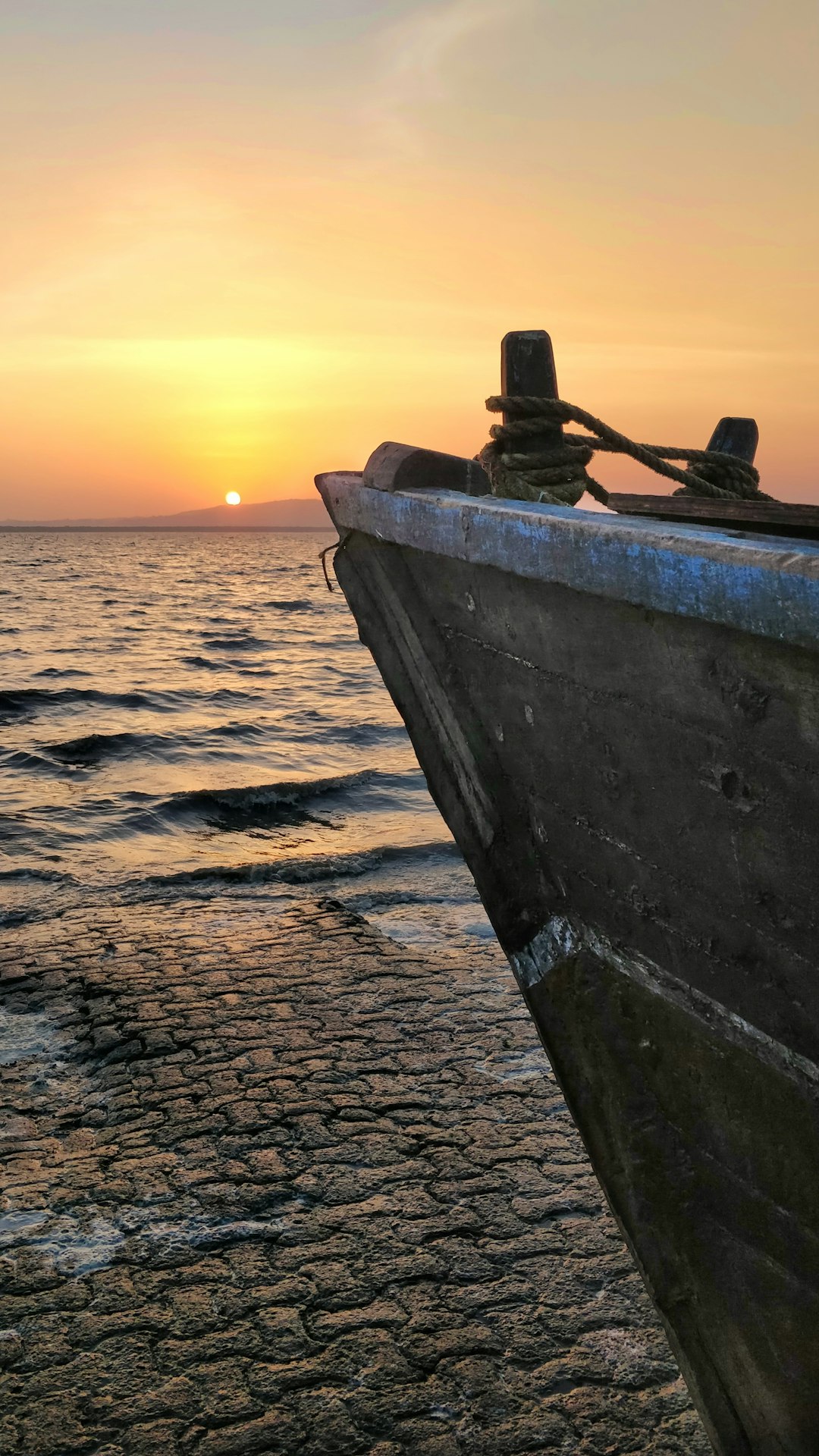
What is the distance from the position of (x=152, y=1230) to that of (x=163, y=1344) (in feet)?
1.89

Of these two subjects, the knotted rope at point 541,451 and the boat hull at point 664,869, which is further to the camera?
the knotted rope at point 541,451

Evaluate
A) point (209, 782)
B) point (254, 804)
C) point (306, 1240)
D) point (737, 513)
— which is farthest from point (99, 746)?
point (737, 513)

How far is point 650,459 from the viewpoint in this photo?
3.20 meters

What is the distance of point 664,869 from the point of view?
1.86m

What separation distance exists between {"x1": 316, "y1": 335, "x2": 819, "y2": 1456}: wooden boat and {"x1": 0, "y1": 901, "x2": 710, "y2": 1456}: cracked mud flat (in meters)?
0.94

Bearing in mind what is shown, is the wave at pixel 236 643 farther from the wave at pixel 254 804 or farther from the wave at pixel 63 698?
the wave at pixel 254 804

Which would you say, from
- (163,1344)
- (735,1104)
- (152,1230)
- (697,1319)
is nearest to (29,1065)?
(152,1230)

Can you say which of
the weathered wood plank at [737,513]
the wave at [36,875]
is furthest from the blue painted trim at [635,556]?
the wave at [36,875]

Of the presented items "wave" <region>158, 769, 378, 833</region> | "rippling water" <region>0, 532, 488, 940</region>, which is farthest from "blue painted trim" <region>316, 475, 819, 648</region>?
"wave" <region>158, 769, 378, 833</region>

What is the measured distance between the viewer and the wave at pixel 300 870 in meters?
8.55

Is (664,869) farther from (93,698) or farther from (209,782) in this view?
(93,698)

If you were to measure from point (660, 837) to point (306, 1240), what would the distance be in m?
2.55

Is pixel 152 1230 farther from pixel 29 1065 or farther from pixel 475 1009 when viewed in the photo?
pixel 475 1009

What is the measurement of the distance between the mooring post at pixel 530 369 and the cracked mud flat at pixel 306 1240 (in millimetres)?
2650
